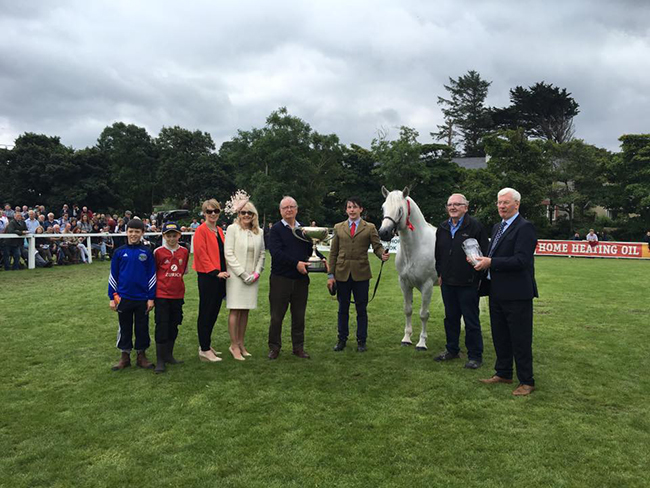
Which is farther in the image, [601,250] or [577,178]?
[577,178]

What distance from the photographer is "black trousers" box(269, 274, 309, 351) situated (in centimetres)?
546

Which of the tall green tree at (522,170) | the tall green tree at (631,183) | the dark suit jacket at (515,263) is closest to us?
the dark suit jacket at (515,263)

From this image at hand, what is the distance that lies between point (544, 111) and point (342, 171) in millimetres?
28898

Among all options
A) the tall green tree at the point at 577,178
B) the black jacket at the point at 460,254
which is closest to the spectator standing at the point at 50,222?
the black jacket at the point at 460,254

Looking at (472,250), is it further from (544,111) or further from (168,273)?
(544,111)

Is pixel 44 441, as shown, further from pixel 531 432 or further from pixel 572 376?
pixel 572 376

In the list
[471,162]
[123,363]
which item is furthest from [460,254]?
[471,162]

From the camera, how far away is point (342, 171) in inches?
1617

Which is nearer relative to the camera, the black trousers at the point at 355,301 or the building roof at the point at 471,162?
the black trousers at the point at 355,301

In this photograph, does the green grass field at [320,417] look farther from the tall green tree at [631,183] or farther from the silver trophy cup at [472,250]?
the tall green tree at [631,183]

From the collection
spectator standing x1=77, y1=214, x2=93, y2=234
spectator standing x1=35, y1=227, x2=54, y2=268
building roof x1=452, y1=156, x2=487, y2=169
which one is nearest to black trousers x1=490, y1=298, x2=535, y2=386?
spectator standing x1=35, y1=227, x2=54, y2=268

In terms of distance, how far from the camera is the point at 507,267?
4.21 meters

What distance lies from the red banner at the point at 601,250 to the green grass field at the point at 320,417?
2063 cm

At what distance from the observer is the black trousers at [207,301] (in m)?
5.30
